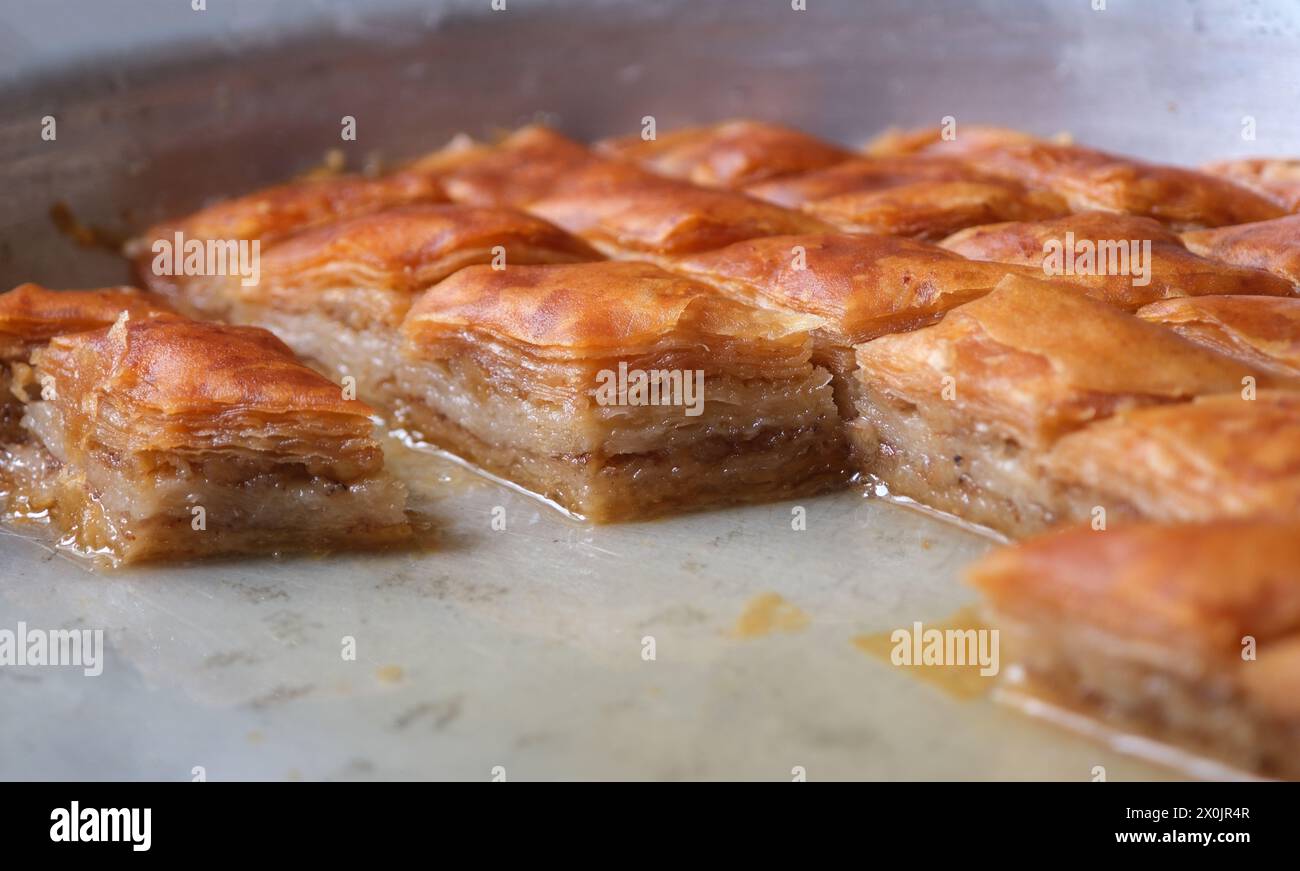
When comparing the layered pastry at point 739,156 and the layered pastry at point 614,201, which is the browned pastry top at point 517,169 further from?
the layered pastry at point 739,156

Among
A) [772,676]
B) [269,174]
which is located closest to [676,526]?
[772,676]

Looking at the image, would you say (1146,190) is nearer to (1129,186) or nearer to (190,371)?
(1129,186)

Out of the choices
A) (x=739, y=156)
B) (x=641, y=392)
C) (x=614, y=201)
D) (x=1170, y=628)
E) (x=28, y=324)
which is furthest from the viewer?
(x=739, y=156)

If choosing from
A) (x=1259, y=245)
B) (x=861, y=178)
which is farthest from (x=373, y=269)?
(x=1259, y=245)

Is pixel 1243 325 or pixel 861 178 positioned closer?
pixel 1243 325

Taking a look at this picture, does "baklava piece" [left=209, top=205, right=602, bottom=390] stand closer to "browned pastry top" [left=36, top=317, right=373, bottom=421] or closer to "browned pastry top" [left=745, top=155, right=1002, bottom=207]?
"browned pastry top" [left=36, top=317, right=373, bottom=421]
